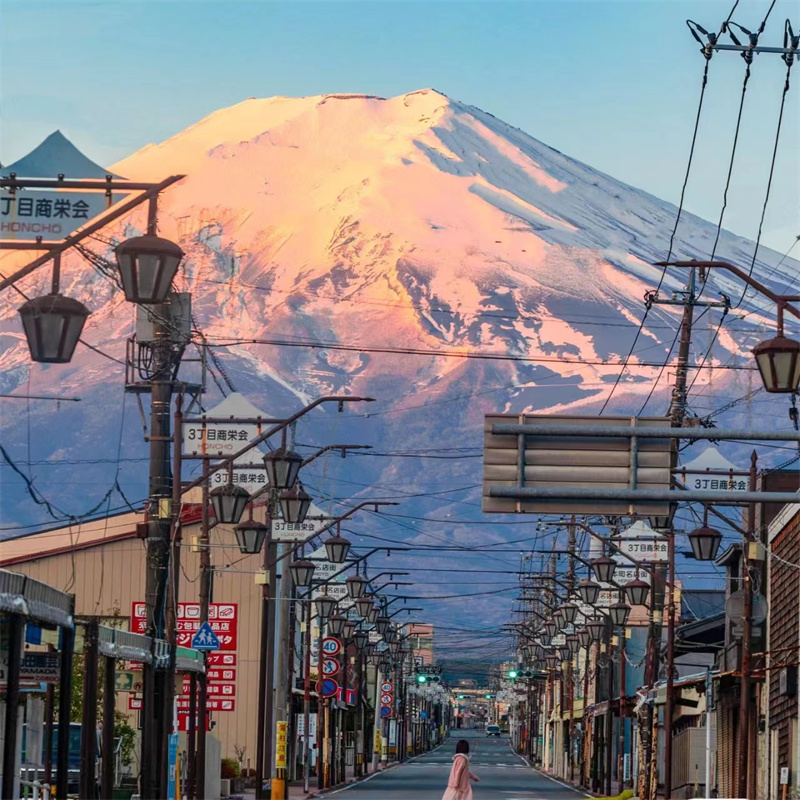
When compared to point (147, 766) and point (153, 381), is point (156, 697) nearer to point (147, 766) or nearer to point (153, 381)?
point (147, 766)

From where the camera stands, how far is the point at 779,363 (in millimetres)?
22281

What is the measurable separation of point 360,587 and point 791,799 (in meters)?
24.4

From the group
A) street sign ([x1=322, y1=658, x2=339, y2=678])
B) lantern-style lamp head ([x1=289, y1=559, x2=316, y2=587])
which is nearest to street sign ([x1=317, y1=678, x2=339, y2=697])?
lantern-style lamp head ([x1=289, y1=559, x2=316, y2=587])

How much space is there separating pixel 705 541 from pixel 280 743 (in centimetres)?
1420

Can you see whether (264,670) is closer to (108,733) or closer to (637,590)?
(637,590)

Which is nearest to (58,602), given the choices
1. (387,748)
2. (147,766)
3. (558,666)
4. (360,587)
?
(147,766)

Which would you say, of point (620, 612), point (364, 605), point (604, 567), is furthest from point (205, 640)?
point (364, 605)

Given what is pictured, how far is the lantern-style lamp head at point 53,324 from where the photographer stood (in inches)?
663

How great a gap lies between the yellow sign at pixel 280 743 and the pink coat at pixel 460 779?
16.3 m

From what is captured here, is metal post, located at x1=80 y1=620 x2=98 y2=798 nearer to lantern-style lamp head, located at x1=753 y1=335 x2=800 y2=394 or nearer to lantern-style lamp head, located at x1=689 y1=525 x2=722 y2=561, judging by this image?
lantern-style lamp head, located at x1=753 y1=335 x2=800 y2=394

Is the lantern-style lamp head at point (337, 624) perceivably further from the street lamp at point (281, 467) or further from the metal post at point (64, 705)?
the metal post at point (64, 705)

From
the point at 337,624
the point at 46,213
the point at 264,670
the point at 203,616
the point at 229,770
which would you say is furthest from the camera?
the point at 337,624

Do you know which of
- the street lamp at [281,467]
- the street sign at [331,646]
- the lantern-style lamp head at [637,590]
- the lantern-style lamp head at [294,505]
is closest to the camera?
the street lamp at [281,467]

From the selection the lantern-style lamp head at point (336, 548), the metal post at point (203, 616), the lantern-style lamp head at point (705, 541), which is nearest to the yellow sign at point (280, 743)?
the metal post at point (203, 616)
